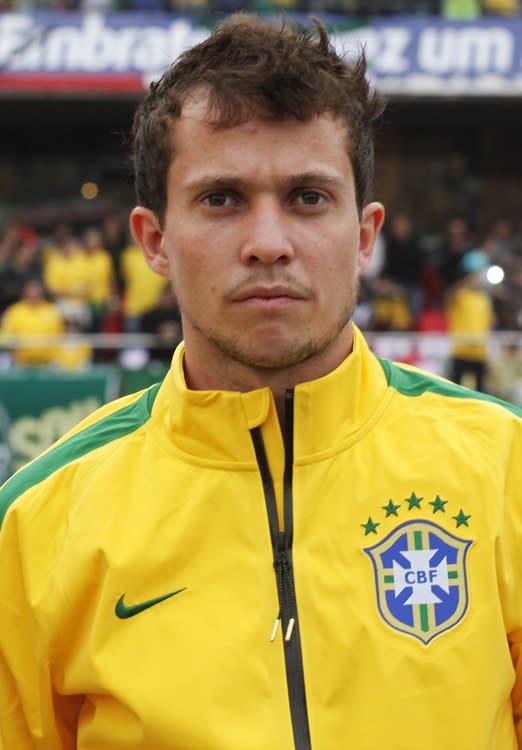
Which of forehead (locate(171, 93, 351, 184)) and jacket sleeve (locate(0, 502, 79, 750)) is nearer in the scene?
forehead (locate(171, 93, 351, 184))

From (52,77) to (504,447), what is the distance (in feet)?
57.2

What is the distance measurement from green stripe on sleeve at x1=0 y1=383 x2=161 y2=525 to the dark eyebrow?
22.8 inches

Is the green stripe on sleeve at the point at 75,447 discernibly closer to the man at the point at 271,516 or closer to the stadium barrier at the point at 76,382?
the man at the point at 271,516

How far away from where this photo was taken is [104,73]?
63.2 feet

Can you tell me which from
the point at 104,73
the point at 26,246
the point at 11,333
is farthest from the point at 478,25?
the point at 11,333

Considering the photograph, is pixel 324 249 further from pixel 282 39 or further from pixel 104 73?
pixel 104 73

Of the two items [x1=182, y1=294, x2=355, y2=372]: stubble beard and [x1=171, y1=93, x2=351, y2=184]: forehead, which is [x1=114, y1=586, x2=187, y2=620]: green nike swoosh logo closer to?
[x1=182, y1=294, x2=355, y2=372]: stubble beard

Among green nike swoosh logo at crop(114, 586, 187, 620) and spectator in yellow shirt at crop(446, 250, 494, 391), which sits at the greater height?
spectator in yellow shirt at crop(446, 250, 494, 391)

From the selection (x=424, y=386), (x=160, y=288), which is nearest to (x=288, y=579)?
(x=424, y=386)

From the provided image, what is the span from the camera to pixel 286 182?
2736 millimetres

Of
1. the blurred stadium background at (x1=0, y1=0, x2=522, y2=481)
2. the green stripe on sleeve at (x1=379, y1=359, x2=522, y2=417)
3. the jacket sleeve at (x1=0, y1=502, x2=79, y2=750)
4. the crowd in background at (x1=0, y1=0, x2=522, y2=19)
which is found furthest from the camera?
the crowd in background at (x1=0, y1=0, x2=522, y2=19)

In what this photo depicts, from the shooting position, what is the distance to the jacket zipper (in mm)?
2633

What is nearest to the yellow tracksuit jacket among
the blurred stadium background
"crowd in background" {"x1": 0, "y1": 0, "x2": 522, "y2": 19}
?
the blurred stadium background

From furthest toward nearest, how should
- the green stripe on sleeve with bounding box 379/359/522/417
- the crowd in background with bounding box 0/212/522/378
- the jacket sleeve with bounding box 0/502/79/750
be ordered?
the crowd in background with bounding box 0/212/522/378
the green stripe on sleeve with bounding box 379/359/522/417
the jacket sleeve with bounding box 0/502/79/750
